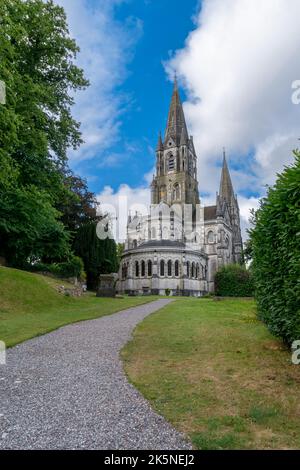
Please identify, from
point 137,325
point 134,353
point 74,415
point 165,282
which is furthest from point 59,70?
point 165,282

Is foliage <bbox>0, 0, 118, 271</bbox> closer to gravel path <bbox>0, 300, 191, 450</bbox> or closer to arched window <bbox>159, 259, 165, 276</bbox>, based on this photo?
gravel path <bbox>0, 300, 191, 450</bbox>

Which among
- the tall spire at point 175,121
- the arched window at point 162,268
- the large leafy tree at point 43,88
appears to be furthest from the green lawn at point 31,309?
the tall spire at point 175,121

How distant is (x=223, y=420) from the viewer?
423 centimetres

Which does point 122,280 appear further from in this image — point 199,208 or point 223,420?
point 223,420

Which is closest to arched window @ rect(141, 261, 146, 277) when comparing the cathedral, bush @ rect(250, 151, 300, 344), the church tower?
the cathedral

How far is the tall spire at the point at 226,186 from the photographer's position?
90500mm

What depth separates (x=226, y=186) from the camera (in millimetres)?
91750

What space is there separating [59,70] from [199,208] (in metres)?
58.3

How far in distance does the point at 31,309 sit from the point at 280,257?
43.8 ft

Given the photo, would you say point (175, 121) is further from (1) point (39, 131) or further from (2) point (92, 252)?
(1) point (39, 131)

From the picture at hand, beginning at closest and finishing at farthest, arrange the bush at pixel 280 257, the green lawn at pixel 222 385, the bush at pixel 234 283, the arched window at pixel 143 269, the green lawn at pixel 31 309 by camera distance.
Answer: the green lawn at pixel 222 385 < the bush at pixel 280 257 < the green lawn at pixel 31 309 < the bush at pixel 234 283 < the arched window at pixel 143 269

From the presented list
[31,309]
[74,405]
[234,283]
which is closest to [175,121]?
[234,283]

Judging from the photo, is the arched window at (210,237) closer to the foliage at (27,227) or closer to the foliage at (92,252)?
the foliage at (92,252)

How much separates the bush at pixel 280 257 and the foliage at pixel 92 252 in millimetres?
31052
